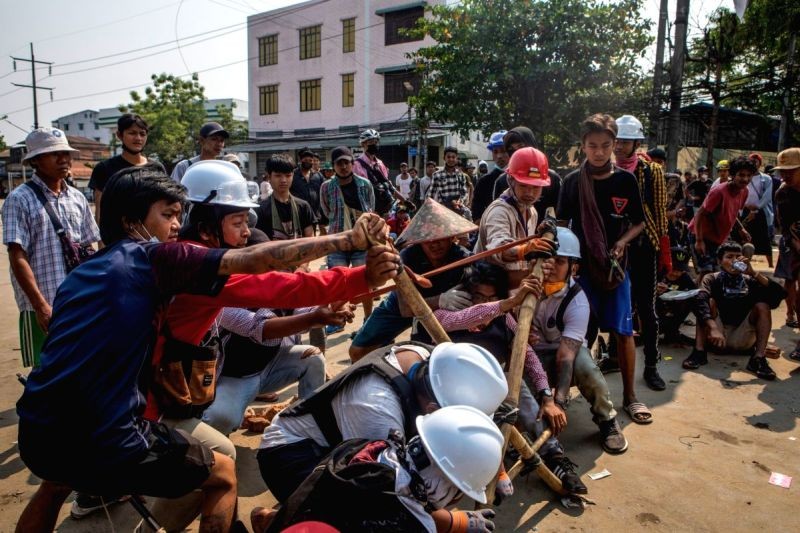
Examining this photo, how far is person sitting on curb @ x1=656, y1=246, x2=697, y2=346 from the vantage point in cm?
560

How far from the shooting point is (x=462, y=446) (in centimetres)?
175

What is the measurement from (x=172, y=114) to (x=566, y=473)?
40.4 metres

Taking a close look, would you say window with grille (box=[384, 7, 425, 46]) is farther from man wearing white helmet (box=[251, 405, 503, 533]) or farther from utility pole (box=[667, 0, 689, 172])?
man wearing white helmet (box=[251, 405, 503, 533])

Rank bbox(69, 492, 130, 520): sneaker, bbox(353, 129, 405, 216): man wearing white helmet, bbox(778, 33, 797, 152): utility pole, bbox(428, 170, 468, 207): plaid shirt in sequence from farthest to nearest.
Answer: bbox(778, 33, 797, 152): utility pole → bbox(428, 170, 468, 207): plaid shirt → bbox(353, 129, 405, 216): man wearing white helmet → bbox(69, 492, 130, 520): sneaker

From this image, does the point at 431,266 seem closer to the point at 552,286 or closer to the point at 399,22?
the point at 552,286


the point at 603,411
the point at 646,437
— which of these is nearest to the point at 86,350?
the point at 603,411

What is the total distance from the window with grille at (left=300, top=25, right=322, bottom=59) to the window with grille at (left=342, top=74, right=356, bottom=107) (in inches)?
110

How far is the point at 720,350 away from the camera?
213 inches

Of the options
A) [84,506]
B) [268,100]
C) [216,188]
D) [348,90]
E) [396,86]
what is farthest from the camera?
[268,100]

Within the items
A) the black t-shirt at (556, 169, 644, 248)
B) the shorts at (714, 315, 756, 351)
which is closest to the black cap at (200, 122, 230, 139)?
the black t-shirt at (556, 169, 644, 248)

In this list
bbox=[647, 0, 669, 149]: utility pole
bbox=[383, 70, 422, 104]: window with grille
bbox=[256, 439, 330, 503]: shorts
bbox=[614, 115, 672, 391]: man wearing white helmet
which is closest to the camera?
bbox=[256, 439, 330, 503]: shorts

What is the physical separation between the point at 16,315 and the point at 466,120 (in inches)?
421

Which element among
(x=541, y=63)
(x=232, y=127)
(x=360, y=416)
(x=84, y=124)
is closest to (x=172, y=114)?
(x=232, y=127)

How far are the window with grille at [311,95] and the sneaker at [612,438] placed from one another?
30.4 m
